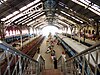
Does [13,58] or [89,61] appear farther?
[13,58]

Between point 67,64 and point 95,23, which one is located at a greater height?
point 95,23

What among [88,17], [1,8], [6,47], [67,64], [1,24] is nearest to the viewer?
[6,47]

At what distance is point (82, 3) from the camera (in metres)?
14.0

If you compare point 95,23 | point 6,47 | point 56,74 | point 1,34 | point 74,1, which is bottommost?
point 56,74

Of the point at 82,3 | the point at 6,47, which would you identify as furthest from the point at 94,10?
the point at 6,47

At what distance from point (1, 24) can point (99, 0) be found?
26.2ft

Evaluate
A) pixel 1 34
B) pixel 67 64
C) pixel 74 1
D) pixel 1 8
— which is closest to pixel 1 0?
pixel 1 8

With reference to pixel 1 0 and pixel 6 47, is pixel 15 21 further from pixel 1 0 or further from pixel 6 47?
pixel 6 47

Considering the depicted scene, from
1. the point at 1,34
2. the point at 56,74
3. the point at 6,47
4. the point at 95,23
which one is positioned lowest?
the point at 56,74

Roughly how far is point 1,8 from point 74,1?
5.24 meters

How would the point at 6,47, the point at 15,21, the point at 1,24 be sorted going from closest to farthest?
1. the point at 6,47
2. the point at 1,24
3. the point at 15,21

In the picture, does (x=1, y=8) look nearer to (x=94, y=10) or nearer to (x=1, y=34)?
(x=1, y=34)

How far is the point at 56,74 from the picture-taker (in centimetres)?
748

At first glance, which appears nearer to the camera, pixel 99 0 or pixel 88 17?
pixel 99 0
